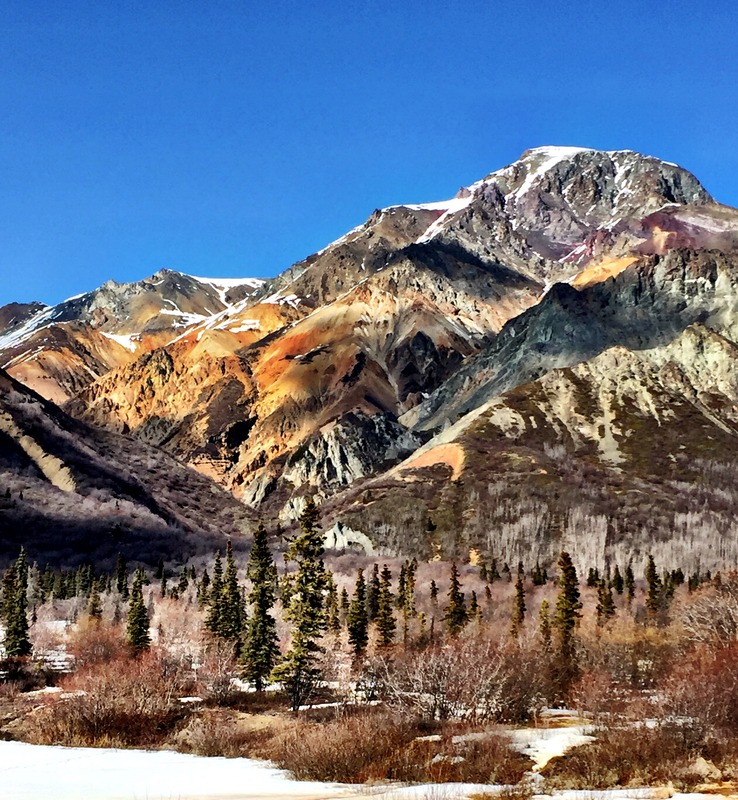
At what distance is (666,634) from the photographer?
9319 centimetres

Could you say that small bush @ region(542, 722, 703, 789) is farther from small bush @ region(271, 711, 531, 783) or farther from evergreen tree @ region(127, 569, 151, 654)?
evergreen tree @ region(127, 569, 151, 654)

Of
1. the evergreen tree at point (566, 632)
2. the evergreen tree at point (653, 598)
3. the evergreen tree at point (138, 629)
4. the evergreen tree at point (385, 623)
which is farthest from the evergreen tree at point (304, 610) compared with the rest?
the evergreen tree at point (653, 598)

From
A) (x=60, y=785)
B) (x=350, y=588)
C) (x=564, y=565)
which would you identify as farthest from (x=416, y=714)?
(x=350, y=588)

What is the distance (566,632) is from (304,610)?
118 ft

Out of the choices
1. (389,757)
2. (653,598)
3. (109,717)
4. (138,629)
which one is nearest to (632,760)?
(389,757)

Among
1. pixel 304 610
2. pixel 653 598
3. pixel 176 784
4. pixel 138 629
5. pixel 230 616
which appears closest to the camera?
pixel 176 784

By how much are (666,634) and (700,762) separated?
2525 inches

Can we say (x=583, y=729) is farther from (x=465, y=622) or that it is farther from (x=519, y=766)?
(x=465, y=622)

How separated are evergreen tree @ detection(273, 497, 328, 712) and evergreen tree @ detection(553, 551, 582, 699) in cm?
2024

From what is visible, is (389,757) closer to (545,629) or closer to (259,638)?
(259,638)

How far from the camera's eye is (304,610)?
192 ft

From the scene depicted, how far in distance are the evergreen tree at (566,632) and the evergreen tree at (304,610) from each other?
2024 centimetres

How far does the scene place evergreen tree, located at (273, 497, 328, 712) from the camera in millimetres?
56969

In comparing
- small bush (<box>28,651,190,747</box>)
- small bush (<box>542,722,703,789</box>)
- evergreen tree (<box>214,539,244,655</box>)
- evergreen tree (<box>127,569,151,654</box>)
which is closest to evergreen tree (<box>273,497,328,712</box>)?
small bush (<box>28,651,190,747</box>)
